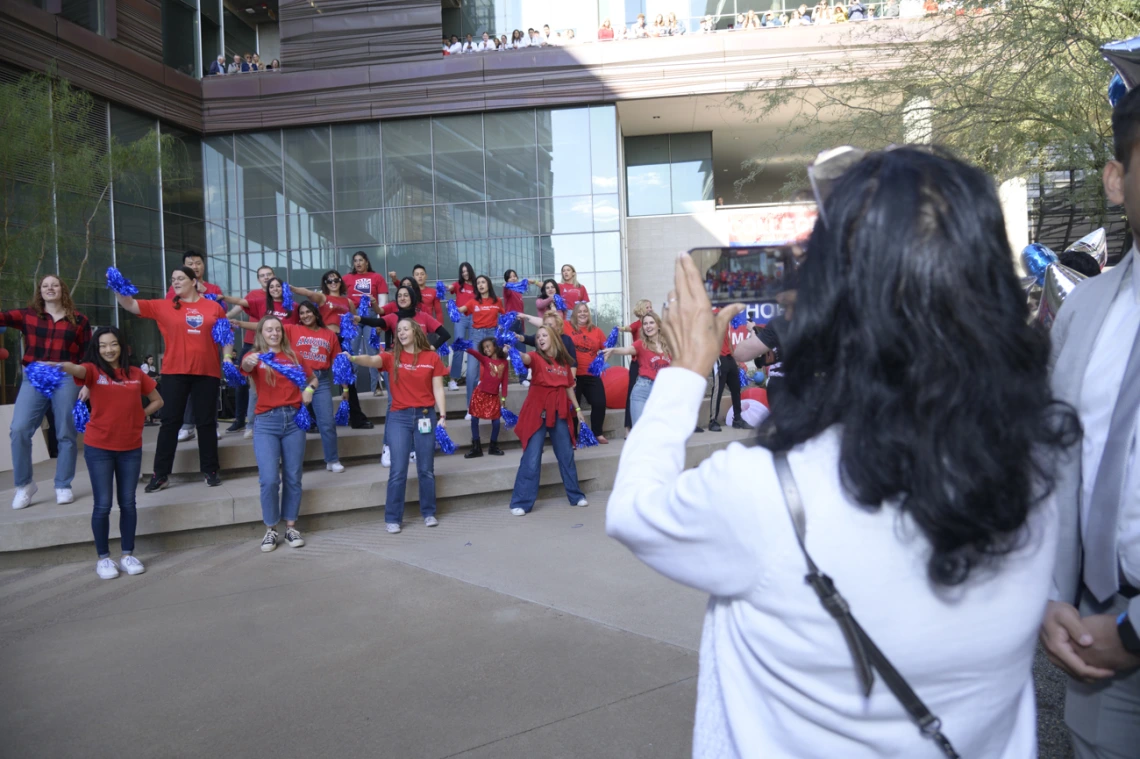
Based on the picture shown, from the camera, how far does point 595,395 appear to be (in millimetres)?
11109

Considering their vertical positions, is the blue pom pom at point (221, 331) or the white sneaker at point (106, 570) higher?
the blue pom pom at point (221, 331)

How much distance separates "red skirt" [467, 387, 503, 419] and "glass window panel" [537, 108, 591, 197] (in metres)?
13.6

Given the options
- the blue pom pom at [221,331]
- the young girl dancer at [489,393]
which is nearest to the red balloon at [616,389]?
the young girl dancer at [489,393]

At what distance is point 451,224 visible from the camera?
22.6 m

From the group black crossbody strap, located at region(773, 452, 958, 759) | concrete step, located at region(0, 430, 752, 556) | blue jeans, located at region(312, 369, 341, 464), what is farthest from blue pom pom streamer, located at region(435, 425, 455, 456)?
black crossbody strap, located at region(773, 452, 958, 759)

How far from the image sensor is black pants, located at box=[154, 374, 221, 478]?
800 centimetres

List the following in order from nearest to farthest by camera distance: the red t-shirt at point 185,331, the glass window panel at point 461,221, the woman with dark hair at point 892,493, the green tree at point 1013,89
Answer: the woman with dark hair at point 892,493, the red t-shirt at point 185,331, the green tree at point 1013,89, the glass window panel at point 461,221

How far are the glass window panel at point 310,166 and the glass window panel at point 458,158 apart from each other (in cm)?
331

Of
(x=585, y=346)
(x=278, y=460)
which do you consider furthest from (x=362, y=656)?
(x=585, y=346)

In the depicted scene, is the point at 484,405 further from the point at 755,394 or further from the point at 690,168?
the point at 690,168

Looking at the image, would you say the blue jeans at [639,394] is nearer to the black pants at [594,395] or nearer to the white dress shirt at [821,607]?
the black pants at [594,395]

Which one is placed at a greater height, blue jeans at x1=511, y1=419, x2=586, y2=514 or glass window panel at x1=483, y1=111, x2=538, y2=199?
glass window panel at x1=483, y1=111, x2=538, y2=199

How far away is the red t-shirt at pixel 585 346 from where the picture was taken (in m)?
11.1

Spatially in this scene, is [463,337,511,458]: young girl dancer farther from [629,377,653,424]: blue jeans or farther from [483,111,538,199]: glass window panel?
[483,111,538,199]: glass window panel
